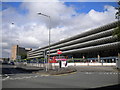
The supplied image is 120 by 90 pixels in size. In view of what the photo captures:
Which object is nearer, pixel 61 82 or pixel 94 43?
pixel 61 82

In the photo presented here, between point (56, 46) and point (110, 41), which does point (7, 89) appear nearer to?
point (110, 41)

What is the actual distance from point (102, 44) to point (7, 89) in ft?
226

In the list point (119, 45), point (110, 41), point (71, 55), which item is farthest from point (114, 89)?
point (71, 55)

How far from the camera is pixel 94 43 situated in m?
78.3

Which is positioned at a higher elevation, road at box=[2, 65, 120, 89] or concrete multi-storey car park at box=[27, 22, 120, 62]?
concrete multi-storey car park at box=[27, 22, 120, 62]

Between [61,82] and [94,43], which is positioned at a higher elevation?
[94,43]

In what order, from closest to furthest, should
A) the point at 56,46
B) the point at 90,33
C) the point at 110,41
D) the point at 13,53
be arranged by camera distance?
the point at 110,41, the point at 90,33, the point at 56,46, the point at 13,53

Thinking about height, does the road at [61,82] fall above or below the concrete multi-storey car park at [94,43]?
below

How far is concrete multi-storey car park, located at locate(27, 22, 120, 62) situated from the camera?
68806 millimetres

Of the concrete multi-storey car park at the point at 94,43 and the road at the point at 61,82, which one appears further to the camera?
the concrete multi-storey car park at the point at 94,43

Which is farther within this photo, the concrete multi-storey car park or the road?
the concrete multi-storey car park

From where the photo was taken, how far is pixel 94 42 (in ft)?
254

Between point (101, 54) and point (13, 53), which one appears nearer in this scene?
point (101, 54)

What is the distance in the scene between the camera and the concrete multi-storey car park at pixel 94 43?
226ft
